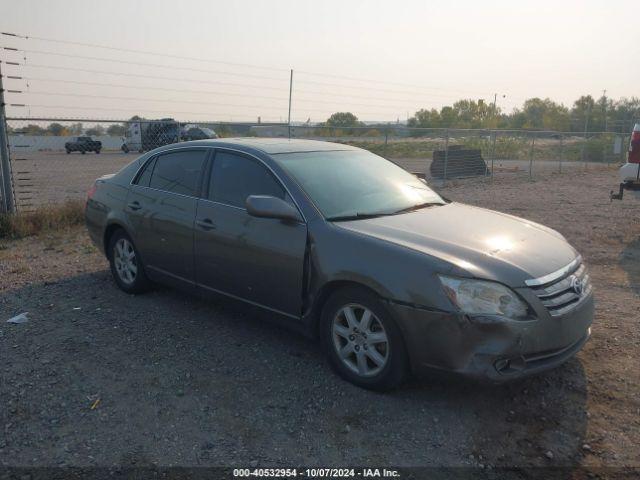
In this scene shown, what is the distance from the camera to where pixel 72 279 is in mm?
6516

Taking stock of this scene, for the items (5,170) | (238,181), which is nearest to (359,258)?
(238,181)

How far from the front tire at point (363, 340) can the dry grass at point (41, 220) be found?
6686 mm

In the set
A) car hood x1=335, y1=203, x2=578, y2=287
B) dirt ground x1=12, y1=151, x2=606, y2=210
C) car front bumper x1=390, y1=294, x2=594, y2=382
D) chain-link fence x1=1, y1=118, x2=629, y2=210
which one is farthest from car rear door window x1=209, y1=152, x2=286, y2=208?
dirt ground x1=12, y1=151, x2=606, y2=210

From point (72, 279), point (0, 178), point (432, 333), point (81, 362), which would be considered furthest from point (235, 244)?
point (0, 178)

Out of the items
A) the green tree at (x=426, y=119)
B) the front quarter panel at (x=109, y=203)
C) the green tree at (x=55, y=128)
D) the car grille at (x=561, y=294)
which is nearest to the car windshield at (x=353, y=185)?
the car grille at (x=561, y=294)

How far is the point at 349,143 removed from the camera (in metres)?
18.7

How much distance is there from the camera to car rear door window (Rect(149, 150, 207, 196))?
5164 millimetres

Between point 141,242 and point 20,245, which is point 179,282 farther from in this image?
point 20,245

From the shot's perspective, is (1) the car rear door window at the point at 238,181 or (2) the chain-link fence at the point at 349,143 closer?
(1) the car rear door window at the point at 238,181

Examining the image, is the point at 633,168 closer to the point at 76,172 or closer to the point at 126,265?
the point at 126,265

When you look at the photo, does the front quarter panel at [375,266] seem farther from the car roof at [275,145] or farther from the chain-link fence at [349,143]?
the chain-link fence at [349,143]

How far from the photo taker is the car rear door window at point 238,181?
4.56 m

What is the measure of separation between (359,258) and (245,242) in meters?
1.09

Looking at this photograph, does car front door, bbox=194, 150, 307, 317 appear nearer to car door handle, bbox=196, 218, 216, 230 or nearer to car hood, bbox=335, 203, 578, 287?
car door handle, bbox=196, 218, 216, 230
